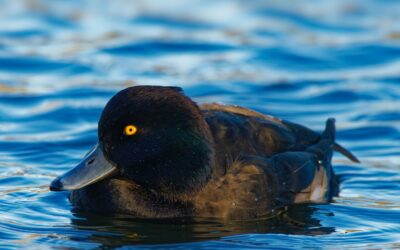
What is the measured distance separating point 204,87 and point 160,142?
5495mm

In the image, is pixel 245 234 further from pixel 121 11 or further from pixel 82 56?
pixel 121 11

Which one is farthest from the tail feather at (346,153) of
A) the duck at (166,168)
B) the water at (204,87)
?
the duck at (166,168)

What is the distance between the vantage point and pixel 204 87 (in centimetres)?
1322

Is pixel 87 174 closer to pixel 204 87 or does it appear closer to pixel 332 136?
pixel 332 136

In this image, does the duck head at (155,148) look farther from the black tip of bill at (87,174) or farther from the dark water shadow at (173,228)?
the dark water shadow at (173,228)

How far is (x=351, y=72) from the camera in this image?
14.2 m

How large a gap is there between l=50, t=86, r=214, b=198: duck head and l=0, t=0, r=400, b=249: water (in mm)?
323

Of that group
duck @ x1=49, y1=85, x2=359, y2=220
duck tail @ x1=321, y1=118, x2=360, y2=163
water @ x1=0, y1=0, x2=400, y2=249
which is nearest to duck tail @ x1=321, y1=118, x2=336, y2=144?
duck tail @ x1=321, y1=118, x2=360, y2=163

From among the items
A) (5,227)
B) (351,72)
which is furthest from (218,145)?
(351,72)

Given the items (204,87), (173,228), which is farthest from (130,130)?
(204,87)

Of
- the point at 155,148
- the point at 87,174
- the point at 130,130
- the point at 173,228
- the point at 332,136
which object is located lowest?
the point at 173,228

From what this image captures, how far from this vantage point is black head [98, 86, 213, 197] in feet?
25.2

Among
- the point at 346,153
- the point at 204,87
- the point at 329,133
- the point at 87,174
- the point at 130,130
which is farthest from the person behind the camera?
the point at 204,87

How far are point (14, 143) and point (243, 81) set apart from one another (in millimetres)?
4010
